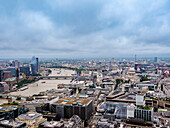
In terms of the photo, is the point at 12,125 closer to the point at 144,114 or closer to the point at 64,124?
the point at 64,124

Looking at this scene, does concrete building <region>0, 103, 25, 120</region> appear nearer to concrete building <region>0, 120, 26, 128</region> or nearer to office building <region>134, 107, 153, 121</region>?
concrete building <region>0, 120, 26, 128</region>

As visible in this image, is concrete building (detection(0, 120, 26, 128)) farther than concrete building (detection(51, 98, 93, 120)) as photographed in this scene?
No

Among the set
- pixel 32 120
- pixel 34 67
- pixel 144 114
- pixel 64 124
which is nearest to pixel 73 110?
pixel 64 124

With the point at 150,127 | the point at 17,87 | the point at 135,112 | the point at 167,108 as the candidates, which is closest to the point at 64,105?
the point at 135,112

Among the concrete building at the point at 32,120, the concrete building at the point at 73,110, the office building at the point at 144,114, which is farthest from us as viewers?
the concrete building at the point at 73,110

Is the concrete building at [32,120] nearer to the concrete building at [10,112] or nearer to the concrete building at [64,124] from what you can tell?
the concrete building at [64,124]

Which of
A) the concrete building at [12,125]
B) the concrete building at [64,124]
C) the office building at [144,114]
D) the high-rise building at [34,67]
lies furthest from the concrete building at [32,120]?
the high-rise building at [34,67]

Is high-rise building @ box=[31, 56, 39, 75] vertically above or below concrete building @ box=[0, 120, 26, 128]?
above

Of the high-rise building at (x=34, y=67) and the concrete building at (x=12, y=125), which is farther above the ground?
the high-rise building at (x=34, y=67)

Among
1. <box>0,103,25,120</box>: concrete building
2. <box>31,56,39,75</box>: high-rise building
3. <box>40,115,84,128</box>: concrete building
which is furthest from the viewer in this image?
<box>31,56,39,75</box>: high-rise building

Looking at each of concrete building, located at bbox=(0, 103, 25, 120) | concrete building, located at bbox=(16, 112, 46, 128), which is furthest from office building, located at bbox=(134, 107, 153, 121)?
concrete building, located at bbox=(0, 103, 25, 120)

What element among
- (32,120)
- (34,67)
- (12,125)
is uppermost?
(34,67)
